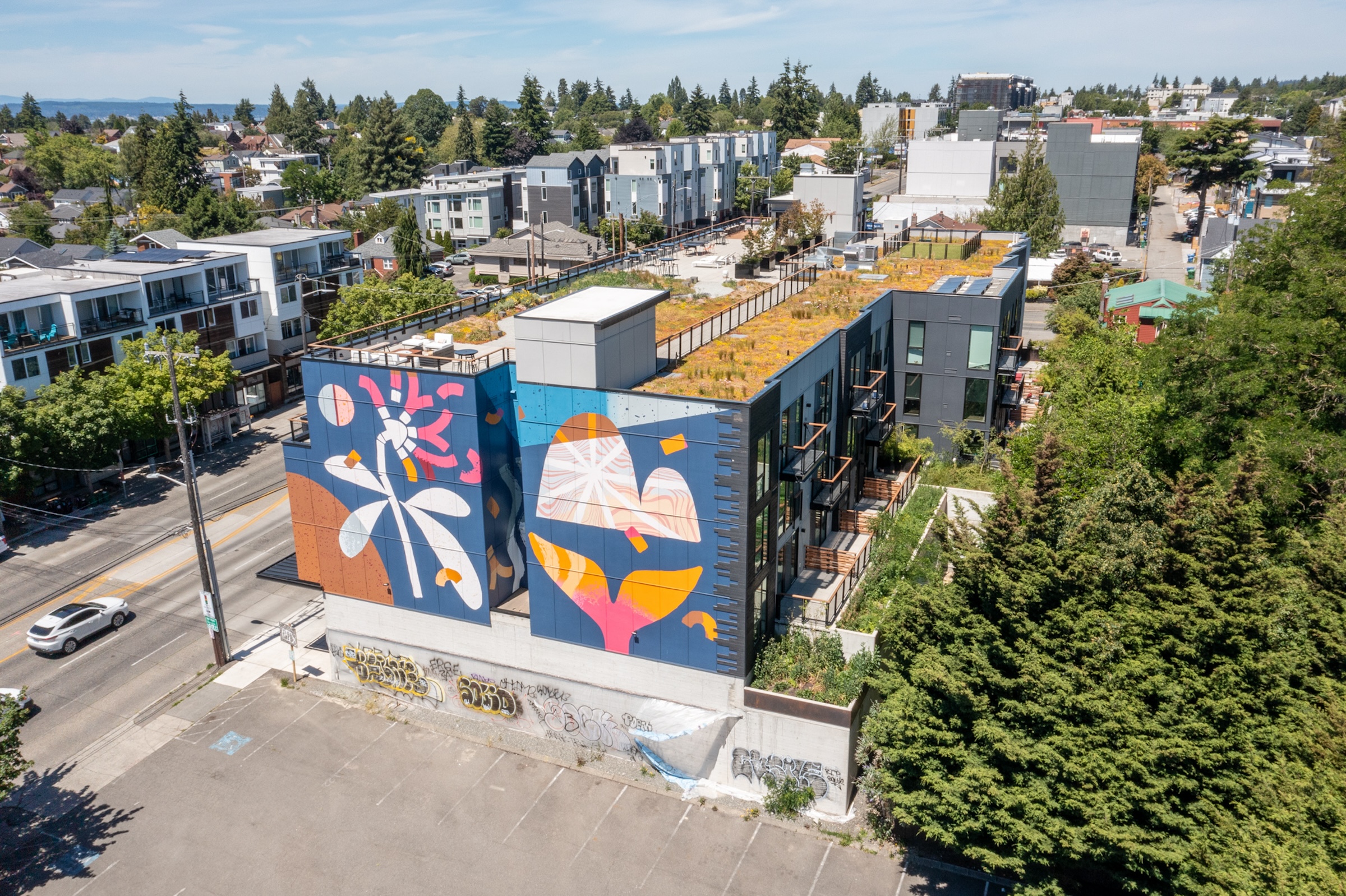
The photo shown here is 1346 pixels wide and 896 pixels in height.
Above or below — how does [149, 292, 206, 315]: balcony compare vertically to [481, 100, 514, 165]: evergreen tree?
below

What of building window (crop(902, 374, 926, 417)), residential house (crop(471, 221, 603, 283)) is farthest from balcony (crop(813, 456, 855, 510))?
residential house (crop(471, 221, 603, 283))

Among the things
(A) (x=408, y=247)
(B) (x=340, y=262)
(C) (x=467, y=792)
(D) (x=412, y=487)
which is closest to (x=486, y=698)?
Answer: (C) (x=467, y=792)

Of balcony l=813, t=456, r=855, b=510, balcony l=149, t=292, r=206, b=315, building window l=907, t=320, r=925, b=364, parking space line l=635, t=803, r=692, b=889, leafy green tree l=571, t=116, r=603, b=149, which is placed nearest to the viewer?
parking space line l=635, t=803, r=692, b=889

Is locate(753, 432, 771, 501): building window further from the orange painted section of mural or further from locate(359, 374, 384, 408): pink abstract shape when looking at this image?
the orange painted section of mural

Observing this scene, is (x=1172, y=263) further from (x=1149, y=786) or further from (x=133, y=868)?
(x=133, y=868)

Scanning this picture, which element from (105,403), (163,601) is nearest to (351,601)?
(163,601)

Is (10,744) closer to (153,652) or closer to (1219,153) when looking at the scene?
(153,652)

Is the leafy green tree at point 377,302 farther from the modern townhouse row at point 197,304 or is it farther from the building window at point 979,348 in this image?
the building window at point 979,348
